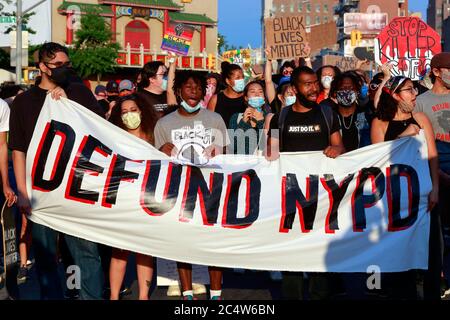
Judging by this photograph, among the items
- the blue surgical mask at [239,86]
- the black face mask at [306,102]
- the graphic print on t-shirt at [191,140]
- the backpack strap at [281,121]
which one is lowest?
the graphic print on t-shirt at [191,140]

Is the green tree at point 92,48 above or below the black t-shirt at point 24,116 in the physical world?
above

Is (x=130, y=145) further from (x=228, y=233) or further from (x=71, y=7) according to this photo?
(x=71, y=7)

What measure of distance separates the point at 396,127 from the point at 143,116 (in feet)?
6.64

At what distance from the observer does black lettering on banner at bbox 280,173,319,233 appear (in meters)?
6.37

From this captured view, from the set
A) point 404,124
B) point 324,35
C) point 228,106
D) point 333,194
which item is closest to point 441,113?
point 404,124

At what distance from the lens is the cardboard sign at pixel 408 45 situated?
11.9 metres

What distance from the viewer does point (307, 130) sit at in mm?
6590

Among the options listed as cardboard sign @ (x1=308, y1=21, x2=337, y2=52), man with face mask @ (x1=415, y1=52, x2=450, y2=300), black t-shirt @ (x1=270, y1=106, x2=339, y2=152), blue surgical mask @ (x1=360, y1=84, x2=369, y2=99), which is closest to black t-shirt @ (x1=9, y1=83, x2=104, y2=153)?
black t-shirt @ (x1=270, y1=106, x2=339, y2=152)

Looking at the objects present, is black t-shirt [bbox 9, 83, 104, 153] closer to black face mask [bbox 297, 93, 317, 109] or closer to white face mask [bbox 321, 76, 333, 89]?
black face mask [bbox 297, 93, 317, 109]

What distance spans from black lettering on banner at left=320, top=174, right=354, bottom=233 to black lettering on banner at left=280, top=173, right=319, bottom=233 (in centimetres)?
8

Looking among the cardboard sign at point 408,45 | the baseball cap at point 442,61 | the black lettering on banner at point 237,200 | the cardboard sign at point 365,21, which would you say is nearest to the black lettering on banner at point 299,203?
the black lettering on banner at point 237,200

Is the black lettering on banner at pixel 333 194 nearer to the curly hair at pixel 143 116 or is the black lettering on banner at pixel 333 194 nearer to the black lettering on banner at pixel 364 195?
the black lettering on banner at pixel 364 195

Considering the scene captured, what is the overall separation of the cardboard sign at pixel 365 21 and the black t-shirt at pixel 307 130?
405ft
